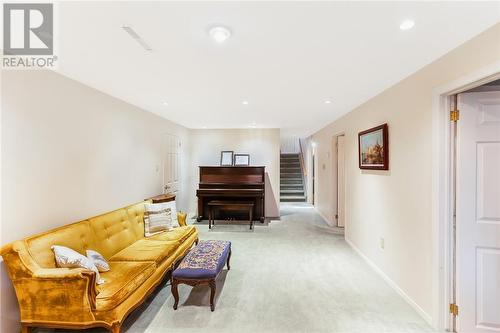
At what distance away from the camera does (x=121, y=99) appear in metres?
3.44

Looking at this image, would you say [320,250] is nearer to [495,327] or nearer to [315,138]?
[495,327]

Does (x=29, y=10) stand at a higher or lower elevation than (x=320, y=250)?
higher

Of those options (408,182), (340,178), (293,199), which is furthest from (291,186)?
(408,182)

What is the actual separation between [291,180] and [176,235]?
689 cm

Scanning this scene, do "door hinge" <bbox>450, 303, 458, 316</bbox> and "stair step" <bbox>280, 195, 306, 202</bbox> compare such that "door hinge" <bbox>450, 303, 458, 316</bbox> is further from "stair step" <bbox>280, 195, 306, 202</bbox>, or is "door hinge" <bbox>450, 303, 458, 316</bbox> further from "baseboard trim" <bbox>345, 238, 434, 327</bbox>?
"stair step" <bbox>280, 195, 306, 202</bbox>

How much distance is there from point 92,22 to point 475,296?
3553mm

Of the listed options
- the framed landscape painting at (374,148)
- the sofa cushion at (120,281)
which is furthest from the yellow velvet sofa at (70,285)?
the framed landscape painting at (374,148)

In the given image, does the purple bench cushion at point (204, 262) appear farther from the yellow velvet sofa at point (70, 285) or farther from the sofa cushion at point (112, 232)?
the sofa cushion at point (112, 232)

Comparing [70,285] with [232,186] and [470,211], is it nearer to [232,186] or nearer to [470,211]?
[470,211]

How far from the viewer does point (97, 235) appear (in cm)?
262

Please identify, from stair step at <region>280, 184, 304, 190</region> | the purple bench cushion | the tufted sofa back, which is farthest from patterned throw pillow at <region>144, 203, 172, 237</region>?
stair step at <region>280, 184, 304, 190</region>

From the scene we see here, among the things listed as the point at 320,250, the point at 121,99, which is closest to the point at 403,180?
the point at 320,250

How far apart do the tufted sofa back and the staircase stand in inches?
246

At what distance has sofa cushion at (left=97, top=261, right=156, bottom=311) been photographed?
1898 millimetres
